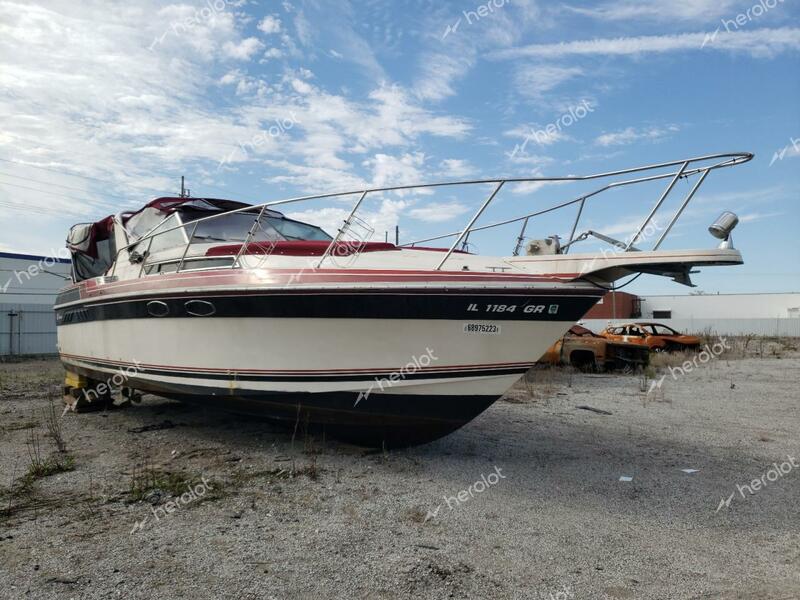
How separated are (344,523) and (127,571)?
50.6 inches

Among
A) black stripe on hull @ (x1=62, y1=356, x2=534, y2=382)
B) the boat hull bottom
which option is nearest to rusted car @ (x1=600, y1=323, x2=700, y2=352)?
the boat hull bottom

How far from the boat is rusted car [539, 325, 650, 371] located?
8.58m

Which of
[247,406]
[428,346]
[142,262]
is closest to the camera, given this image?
[428,346]

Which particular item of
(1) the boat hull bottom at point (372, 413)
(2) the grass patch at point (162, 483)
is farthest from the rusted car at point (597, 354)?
(2) the grass patch at point (162, 483)

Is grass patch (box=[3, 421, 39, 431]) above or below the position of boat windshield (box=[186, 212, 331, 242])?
below

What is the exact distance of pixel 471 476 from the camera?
4.76m

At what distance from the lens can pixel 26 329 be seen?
68.0 ft

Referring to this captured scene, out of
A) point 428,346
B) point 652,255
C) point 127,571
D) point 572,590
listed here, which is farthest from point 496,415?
point 127,571

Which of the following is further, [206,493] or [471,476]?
[471,476]

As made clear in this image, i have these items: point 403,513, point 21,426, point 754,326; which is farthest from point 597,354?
point 754,326

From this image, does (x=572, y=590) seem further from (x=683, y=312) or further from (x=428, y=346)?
(x=683, y=312)

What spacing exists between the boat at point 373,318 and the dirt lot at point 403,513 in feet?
1.91

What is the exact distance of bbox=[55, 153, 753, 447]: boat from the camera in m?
4.39

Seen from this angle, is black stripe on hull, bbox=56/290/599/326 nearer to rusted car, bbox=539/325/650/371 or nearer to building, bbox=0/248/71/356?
rusted car, bbox=539/325/650/371
